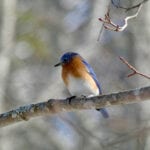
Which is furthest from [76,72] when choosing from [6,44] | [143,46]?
[143,46]

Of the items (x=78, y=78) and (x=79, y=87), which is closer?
(x=79, y=87)

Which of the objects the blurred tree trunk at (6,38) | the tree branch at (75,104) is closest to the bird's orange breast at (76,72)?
the tree branch at (75,104)

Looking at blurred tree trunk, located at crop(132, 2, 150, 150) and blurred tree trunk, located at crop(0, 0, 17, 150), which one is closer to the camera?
blurred tree trunk, located at crop(0, 0, 17, 150)

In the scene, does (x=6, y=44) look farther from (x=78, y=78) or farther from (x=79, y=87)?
(x=79, y=87)

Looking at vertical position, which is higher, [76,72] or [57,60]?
[76,72]

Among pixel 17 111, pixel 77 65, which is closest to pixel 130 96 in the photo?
pixel 17 111

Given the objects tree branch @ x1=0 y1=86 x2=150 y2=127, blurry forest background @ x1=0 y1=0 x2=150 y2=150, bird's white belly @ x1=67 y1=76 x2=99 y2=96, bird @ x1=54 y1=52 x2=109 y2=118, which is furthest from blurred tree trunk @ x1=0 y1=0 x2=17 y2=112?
tree branch @ x1=0 y1=86 x2=150 y2=127

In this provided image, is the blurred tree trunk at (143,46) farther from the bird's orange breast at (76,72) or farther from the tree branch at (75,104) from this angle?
the tree branch at (75,104)

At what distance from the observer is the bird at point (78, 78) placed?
639cm

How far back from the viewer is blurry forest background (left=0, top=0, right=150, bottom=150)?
34.7 feet

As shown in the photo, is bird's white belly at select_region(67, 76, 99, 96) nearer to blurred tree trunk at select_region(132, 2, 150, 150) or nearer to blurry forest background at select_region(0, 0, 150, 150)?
blurry forest background at select_region(0, 0, 150, 150)

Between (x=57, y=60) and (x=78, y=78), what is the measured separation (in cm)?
497

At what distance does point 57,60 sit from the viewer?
452 inches

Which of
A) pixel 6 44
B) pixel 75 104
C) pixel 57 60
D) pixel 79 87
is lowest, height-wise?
pixel 57 60
